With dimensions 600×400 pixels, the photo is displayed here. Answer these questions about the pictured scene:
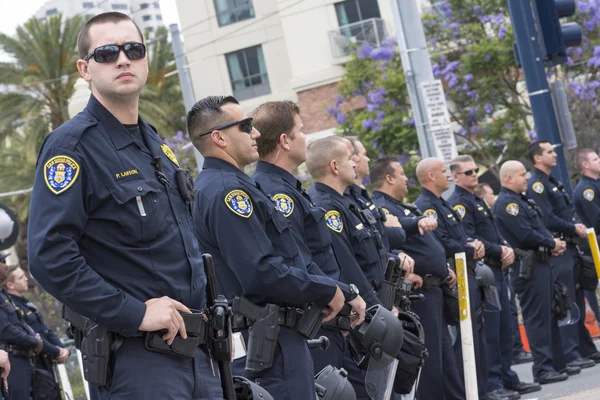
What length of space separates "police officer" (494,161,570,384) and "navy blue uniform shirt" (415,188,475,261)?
125cm

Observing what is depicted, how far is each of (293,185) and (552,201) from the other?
661 cm

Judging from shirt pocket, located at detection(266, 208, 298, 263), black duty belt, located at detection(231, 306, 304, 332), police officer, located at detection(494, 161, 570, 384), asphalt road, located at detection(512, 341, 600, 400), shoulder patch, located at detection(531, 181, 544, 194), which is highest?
shirt pocket, located at detection(266, 208, 298, 263)

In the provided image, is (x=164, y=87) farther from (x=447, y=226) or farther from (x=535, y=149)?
(x=447, y=226)

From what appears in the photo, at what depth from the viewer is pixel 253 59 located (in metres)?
43.2

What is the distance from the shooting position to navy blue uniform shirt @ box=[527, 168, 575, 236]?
1238 cm

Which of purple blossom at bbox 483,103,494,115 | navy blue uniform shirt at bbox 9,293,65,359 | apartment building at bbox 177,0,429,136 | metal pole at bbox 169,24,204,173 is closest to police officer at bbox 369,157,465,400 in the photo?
navy blue uniform shirt at bbox 9,293,65,359

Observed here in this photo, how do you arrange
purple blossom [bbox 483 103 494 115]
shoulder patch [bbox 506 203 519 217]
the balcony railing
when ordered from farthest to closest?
the balcony railing
purple blossom [bbox 483 103 494 115]
shoulder patch [bbox 506 203 519 217]

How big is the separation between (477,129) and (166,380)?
1022 inches

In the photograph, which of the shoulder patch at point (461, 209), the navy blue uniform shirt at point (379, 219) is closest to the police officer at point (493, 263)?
the shoulder patch at point (461, 209)

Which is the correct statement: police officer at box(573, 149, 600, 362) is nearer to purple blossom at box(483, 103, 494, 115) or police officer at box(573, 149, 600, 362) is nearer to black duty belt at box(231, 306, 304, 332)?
black duty belt at box(231, 306, 304, 332)

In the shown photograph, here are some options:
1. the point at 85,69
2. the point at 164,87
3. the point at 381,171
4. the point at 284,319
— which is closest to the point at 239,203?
the point at 284,319

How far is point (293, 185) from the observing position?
6625mm

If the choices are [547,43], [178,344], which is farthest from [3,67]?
[178,344]

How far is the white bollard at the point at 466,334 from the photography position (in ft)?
28.8
